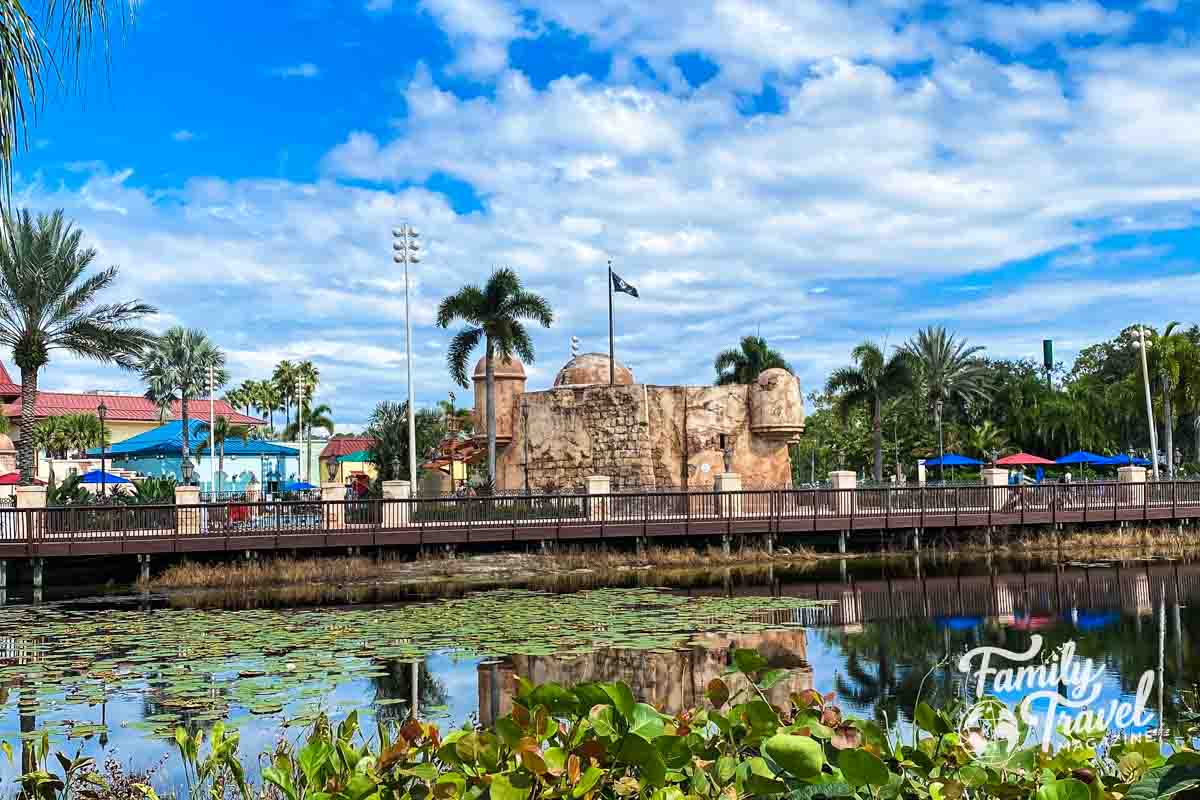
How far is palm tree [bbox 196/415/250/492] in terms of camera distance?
51.3 m

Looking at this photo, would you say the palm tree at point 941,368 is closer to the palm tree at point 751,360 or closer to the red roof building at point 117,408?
the palm tree at point 751,360

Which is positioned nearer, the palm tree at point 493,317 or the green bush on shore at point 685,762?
the green bush on shore at point 685,762

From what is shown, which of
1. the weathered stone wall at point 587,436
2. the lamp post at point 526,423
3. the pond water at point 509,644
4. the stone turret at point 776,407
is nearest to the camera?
the pond water at point 509,644

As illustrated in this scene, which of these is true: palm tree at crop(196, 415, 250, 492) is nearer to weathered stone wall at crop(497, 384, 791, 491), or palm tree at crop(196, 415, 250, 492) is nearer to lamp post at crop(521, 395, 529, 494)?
lamp post at crop(521, 395, 529, 494)

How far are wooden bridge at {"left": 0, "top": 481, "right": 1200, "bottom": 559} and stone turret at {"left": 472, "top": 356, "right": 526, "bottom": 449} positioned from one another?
9348 millimetres

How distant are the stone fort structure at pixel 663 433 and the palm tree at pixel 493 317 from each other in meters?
1.98

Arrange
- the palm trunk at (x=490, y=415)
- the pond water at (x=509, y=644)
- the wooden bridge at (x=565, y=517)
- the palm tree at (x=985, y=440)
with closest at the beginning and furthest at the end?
the pond water at (x=509, y=644) → the wooden bridge at (x=565, y=517) → the palm trunk at (x=490, y=415) → the palm tree at (x=985, y=440)

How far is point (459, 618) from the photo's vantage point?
18453mm

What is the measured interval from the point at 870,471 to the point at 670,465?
3674 centimetres

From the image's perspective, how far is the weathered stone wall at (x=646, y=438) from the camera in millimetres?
36656

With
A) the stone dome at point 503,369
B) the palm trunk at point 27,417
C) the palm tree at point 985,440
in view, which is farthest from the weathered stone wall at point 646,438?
the palm tree at point 985,440

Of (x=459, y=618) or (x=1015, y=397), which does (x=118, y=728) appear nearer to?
(x=459, y=618)

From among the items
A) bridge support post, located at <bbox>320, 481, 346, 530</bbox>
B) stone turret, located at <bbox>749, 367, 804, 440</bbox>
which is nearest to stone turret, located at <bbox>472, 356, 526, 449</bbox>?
stone turret, located at <bbox>749, 367, 804, 440</bbox>

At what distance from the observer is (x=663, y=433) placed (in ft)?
122
